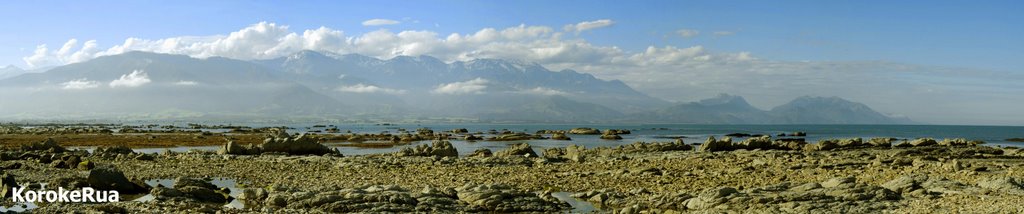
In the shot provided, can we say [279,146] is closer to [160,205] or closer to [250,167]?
[250,167]

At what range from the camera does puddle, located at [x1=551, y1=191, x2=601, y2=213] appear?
23.0 m

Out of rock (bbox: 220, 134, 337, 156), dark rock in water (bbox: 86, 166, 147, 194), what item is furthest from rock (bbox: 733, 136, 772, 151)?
dark rock in water (bbox: 86, 166, 147, 194)

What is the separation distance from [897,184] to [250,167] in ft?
101

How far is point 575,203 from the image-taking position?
80.9ft

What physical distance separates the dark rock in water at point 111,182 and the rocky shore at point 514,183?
5 centimetres

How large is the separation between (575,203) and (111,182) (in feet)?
52.1

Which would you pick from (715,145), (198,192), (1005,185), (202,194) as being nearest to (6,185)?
(198,192)

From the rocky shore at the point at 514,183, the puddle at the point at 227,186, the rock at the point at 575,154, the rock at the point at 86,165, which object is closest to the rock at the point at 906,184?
the rocky shore at the point at 514,183

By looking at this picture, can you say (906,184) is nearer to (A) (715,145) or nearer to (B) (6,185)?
(B) (6,185)

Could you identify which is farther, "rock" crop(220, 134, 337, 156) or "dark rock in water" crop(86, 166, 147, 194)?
"rock" crop(220, 134, 337, 156)

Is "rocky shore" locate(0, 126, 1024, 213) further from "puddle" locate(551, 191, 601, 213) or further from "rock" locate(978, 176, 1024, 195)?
"puddle" locate(551, 191, 601, 213)

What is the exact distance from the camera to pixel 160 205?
22.2 m

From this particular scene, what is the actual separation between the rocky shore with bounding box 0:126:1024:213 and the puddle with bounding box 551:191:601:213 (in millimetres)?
187

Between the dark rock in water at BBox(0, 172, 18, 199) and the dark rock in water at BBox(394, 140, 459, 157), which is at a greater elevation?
the dark rock in water at BBox(394, 140, 459, 157)
